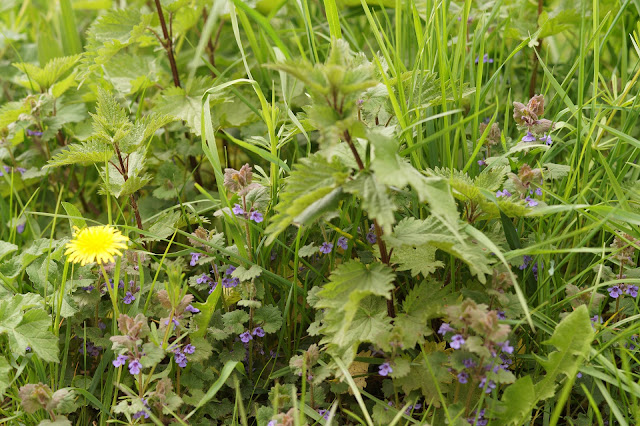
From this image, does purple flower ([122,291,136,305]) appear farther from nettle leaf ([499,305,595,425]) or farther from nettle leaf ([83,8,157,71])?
nettle leaf ([499,305,595,425])

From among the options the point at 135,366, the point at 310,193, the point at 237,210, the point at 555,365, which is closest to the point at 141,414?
the point at 135,366

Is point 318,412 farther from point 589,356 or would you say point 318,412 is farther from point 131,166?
point 131,166

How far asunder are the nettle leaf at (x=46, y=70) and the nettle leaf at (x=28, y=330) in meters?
1.24

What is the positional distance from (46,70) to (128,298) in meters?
1.35

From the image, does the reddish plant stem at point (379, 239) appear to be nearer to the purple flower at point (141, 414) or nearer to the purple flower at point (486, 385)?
the purple flower at point (486, 385)

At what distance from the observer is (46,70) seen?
2793mm

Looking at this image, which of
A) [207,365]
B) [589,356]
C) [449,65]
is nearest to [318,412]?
[207,365]

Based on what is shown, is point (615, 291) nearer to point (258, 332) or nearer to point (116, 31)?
point (258, 332)

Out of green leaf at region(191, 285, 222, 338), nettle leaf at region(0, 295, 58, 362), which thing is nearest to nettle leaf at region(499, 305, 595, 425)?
green leaf at region(191, 285, 222, 338)

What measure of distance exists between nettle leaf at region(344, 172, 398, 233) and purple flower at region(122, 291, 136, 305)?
2.88 ft

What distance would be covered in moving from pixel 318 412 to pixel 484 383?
0.53m

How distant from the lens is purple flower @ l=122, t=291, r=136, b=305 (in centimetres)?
199

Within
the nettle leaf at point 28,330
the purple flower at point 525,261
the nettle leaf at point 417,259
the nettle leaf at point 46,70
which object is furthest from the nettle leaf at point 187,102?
the purple flower at point 525,261

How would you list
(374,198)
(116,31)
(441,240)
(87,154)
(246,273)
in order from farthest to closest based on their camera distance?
(116,31)
(87,154)
(246,273)
(441,240)
(374,198)
